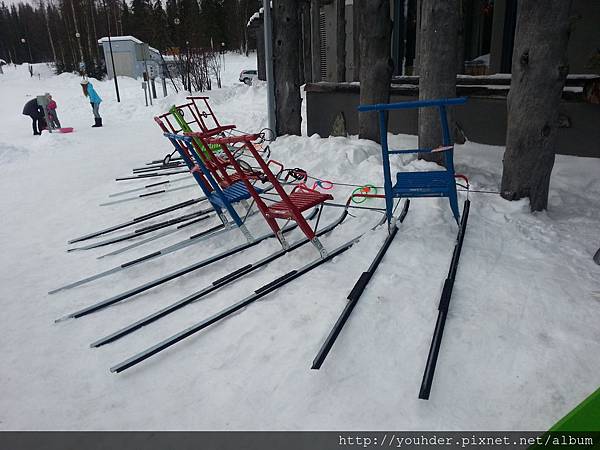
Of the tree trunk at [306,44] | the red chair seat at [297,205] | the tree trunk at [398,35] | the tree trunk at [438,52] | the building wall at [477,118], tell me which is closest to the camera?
the red chair seat at [297,205]

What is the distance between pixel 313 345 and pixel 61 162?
863cm

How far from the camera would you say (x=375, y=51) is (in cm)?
663

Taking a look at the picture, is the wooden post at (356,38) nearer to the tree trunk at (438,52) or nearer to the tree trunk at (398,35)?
the tree trunk at (398,35)

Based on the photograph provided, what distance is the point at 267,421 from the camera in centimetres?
206

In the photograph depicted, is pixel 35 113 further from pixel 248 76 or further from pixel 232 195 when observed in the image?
pixel 248 76

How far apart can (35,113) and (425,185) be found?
512 inches

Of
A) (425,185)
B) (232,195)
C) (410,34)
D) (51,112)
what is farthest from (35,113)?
(425,185)

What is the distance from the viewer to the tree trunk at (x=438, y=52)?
5.16m

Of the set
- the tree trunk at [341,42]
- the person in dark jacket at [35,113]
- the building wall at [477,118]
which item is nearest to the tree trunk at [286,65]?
the building wall at [477,118]

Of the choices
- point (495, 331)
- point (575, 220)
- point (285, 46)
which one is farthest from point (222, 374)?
point (285, 46)

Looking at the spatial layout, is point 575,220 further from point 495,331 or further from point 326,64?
point 326,64

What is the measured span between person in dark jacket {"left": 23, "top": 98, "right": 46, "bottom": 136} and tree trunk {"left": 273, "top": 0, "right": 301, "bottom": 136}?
8.25 metres

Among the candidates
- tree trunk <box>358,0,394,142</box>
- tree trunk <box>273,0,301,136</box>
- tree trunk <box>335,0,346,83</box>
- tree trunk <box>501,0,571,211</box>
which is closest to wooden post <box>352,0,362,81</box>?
tree trunk <box>335,0,346,83</box>

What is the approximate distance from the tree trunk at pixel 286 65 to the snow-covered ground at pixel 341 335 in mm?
4678
